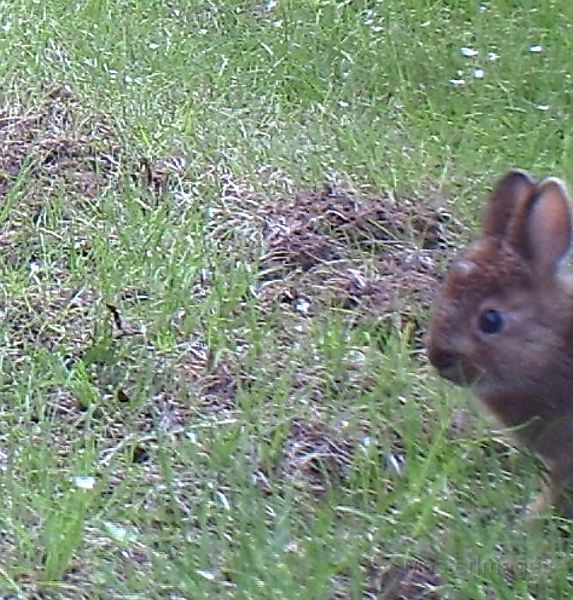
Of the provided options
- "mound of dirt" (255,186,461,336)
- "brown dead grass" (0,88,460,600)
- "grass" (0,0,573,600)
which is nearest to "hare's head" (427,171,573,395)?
"grass" (0,0,573,600)

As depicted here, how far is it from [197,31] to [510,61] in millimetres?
1276

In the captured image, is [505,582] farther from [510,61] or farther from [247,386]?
[510,61]

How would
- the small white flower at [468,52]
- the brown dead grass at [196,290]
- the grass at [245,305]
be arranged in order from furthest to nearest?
the small white flower at [468,52] < the brown dead grass at [196,290] < the grass at [245,305]

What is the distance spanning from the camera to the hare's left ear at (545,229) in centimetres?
332

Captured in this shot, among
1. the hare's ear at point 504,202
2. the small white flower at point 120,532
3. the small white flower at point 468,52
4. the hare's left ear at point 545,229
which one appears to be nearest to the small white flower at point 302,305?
the hare's ear at point 504,202

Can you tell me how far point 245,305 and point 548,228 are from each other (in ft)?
3.51

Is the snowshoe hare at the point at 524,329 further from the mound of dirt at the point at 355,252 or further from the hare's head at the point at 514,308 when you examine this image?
the mound of dirt at the point at 355,252

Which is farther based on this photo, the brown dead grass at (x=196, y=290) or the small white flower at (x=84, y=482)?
the brown dead grass at (x=196, y=290)

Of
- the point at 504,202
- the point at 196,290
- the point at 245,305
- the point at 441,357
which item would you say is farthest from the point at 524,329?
the point at 196,290

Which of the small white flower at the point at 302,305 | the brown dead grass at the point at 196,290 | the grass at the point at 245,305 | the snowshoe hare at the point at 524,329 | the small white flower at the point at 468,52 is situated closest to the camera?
the grass at the point at 245,305

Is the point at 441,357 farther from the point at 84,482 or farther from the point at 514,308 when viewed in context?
the point at 84,482

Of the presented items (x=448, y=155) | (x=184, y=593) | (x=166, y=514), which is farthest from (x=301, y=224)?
(x=184, y=593)

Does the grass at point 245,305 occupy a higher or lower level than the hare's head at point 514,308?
lower

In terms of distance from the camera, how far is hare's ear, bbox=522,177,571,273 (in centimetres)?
332
